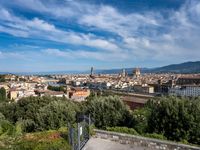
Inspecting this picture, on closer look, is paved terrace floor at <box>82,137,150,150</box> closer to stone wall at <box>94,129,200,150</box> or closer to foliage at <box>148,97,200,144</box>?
stone wall at <box>94,129,200,150</box>

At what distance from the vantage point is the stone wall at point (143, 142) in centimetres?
962

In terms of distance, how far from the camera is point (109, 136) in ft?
36.4

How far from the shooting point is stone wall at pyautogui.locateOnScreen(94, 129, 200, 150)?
9.62 m

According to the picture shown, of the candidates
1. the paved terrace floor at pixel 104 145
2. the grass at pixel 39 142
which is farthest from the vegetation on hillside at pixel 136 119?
the paved terrace floor at pixel 104 145

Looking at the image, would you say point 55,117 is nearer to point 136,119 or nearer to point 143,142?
point 136,119

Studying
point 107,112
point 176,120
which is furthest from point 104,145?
point 107,112

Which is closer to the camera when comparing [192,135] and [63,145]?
[63,145]

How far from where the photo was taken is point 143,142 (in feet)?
33.5

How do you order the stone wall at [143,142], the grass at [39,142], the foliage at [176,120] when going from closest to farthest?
the stone wall at [143,142], the grass at [39,142], the foliage at [176,120]

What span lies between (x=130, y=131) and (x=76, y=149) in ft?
12.3

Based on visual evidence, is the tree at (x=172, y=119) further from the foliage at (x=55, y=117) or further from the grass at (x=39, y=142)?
the foliage at (x=55, y=117)

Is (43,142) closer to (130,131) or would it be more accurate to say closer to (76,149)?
(76,149)

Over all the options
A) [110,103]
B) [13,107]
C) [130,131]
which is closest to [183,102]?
[130,131]

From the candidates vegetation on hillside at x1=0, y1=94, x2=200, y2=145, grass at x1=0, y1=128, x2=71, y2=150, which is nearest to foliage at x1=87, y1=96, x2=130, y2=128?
vegetation on hillside at x1=0, y1=94, x2=200, y2=145
